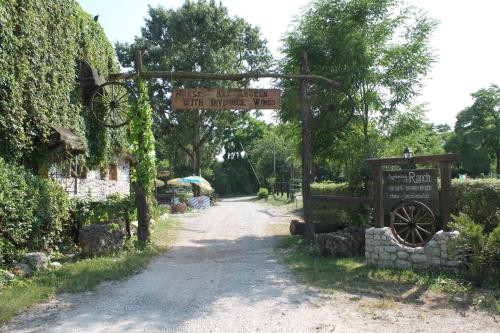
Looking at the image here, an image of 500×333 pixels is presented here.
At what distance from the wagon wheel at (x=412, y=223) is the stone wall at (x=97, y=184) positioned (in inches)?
339

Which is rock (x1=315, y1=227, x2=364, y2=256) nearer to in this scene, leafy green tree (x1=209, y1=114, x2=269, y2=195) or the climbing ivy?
the climbing ivy

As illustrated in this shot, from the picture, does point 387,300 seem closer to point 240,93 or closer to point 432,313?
point 432,313

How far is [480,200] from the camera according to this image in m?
8.62

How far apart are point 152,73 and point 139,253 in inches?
178

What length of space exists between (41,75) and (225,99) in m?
4.50

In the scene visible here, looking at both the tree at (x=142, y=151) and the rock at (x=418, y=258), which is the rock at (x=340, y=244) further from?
the tree at (x=142, y=151)

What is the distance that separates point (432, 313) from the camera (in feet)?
19.8

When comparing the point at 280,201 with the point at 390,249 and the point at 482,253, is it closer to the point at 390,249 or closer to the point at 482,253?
the point at 390,249

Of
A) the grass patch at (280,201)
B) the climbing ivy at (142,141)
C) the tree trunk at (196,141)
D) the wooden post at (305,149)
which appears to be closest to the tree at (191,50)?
the tree trunk at (196,141)

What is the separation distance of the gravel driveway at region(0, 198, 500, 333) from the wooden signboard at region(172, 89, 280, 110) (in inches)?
170

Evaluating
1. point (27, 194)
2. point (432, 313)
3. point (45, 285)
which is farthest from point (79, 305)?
point (432, 313)

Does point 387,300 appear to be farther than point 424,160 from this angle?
No

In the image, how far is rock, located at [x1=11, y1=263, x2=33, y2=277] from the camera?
764cm

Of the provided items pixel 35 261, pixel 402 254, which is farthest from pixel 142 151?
pixel 402 254
